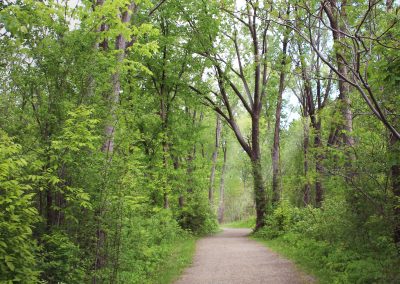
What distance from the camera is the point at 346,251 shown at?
27.9 feet

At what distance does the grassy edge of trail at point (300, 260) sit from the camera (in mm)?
7843

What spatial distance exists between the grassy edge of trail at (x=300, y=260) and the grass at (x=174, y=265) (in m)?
2.93

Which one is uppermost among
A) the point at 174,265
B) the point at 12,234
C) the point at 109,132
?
the point at 109,132

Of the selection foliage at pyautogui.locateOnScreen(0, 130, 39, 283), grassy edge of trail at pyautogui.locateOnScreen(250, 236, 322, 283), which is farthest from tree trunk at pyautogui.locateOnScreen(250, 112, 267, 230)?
foliage at pyautogui.locateOnScreen(0, 130, 39, 283)

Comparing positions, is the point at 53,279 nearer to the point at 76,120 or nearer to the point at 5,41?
the point at 76,120

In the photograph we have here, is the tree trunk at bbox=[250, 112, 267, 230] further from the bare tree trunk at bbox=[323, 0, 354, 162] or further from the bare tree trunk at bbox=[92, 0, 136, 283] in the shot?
the bare tree trunk at bbox=[92, 0, 136, 283]

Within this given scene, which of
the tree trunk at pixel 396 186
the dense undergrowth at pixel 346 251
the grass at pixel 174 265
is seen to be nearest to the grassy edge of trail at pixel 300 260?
the dense undergrowth at pixel 346 251

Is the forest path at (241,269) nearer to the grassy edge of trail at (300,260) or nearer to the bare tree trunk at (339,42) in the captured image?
the grassy edge of trail at (300,260)

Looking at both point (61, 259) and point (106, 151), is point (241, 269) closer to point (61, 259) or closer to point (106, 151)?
point (106, 151)

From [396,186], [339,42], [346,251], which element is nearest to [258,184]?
[346,251]

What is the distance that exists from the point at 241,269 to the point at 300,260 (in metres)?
1.77

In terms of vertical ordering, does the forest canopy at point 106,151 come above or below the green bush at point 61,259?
above

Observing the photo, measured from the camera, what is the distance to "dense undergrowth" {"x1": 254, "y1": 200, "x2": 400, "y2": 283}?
671cm

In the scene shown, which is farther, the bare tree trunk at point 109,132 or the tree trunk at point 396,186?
the tree trunk at point 396,186
